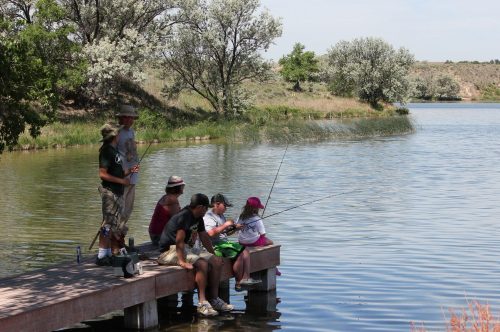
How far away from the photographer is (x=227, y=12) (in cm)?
5016

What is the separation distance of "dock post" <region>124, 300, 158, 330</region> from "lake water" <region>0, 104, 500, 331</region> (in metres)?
0.31

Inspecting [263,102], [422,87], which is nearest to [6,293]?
[263,102]

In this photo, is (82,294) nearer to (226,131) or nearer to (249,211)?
(249,211)

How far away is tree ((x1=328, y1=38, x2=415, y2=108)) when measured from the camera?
72.8m

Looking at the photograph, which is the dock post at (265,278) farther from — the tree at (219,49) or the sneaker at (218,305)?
the tree at (219,49)

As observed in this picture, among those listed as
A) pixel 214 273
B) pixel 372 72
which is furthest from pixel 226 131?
pixel 214 273

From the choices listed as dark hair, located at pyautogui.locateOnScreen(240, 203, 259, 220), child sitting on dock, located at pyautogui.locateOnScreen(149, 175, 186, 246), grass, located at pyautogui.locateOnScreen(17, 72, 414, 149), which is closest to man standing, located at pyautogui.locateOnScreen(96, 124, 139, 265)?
child sitting on dock, located at pyautogui.locateOnScreen(149, 175, 186, 246)

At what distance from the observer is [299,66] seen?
85.4m

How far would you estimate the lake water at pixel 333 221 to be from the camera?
11.0 m

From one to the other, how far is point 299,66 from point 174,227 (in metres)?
76.0

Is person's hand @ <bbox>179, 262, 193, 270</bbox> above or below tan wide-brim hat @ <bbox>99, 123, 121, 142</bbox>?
below

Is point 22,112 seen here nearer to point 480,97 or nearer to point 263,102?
point 263,102

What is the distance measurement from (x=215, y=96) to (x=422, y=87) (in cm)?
8387

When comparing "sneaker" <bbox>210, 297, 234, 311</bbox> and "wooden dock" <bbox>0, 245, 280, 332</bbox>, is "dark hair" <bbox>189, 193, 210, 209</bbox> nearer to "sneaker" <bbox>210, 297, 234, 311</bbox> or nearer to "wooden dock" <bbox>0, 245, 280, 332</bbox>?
"wooden dock" <bbox>0, 245, 280, 332</bbox>
